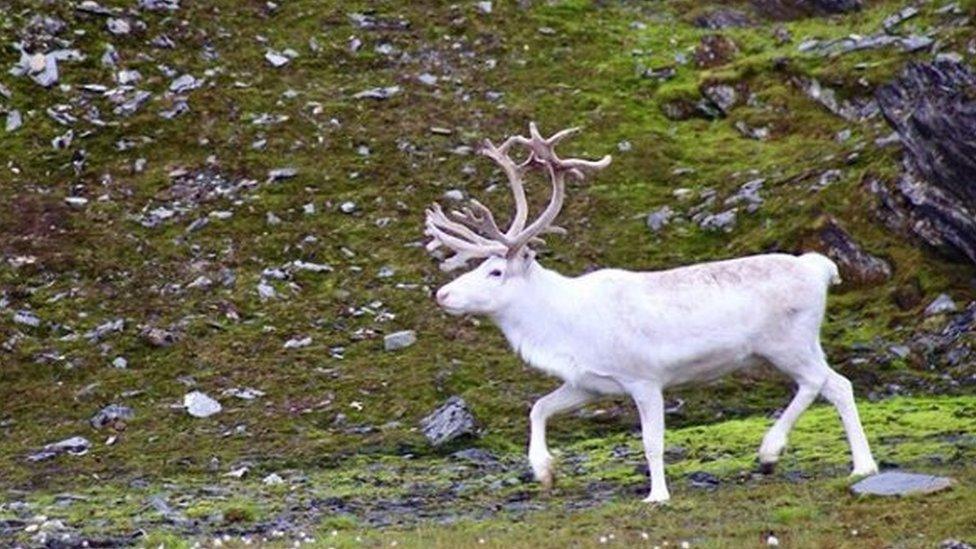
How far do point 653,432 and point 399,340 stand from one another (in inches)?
387

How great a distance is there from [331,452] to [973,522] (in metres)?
10.0

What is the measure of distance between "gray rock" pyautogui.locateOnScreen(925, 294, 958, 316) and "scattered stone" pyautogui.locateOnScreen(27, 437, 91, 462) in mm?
11383

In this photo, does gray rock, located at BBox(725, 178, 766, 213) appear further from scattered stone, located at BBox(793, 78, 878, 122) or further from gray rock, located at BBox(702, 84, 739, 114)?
gray rock, located at BBox(702, 84, 739, 114)

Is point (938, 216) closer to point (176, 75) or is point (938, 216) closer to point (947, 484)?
point (947, 484)

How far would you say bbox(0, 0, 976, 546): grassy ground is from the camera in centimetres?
2309

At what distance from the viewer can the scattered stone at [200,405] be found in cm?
2409

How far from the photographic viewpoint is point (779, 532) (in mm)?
14062

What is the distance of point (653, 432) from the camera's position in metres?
16.9

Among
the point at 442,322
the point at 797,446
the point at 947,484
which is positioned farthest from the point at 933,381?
the point at 947,484

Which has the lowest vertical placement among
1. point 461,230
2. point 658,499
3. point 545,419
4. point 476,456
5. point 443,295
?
point 476,456

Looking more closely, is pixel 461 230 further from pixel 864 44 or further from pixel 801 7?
pixel 801 7

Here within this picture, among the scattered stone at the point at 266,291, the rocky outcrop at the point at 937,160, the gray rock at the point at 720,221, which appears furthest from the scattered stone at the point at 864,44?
the scattered stone at the point at 266,291

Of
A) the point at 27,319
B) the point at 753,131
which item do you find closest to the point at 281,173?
the point at 27,319

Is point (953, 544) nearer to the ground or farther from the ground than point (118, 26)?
farther from the ground
